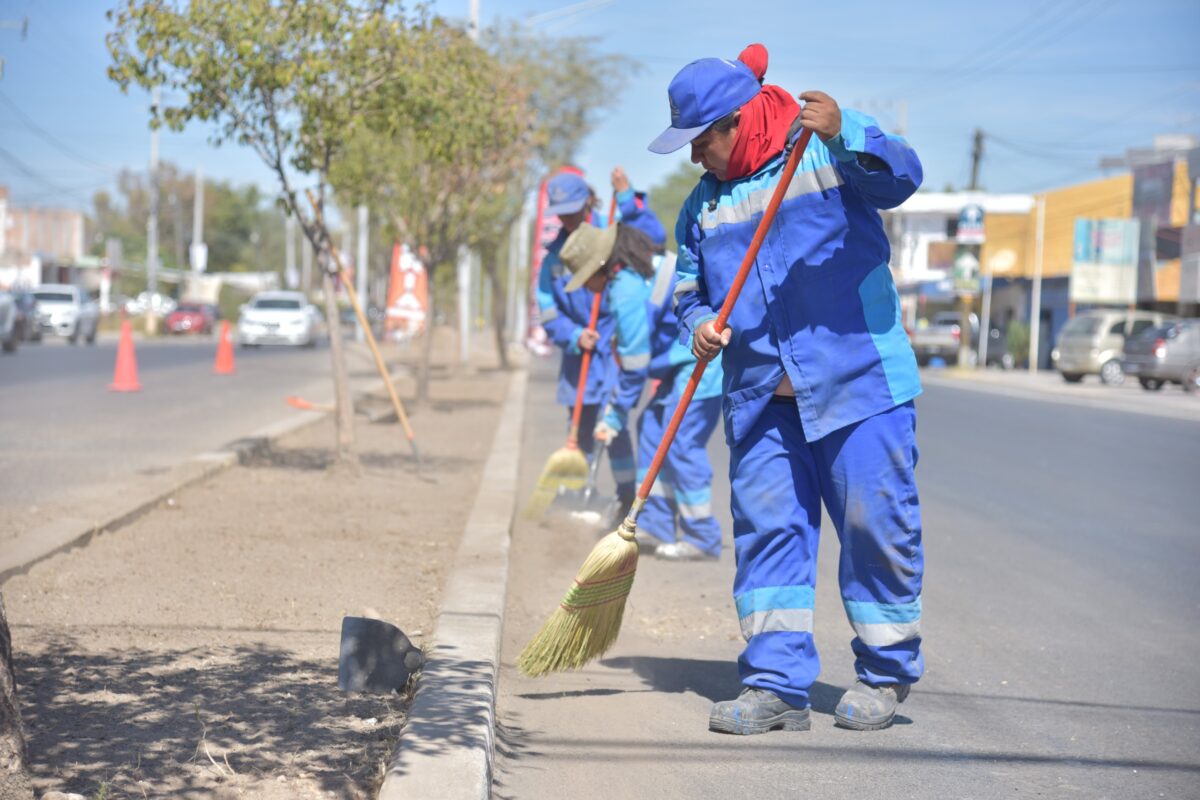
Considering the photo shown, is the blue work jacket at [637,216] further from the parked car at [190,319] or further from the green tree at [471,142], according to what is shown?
the parked car at [190,319]

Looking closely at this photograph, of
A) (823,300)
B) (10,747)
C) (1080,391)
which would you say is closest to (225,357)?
(1080,391)

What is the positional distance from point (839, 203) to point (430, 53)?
21.3 feet

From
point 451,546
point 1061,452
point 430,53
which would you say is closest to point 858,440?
point 451,546

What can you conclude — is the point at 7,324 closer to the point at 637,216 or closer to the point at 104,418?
the point at 104,418

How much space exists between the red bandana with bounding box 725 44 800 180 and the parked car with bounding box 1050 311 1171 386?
1213 inches

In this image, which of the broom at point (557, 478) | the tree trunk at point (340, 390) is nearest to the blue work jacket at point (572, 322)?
the broom at point (557, 478)

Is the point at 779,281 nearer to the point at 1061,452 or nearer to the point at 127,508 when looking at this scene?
the point at 127,508

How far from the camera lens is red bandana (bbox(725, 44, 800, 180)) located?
168 inches

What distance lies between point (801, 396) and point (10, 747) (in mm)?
2224

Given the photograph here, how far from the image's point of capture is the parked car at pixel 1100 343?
3359 centimetres

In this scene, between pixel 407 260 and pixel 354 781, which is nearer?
pixel 354 781

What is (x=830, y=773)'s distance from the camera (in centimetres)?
404

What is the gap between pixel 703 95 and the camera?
415 cm

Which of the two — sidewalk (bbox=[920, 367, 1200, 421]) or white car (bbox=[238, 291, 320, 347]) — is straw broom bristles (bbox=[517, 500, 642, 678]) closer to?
sidewalk (bbox=[920, 367, 1200, 421])
